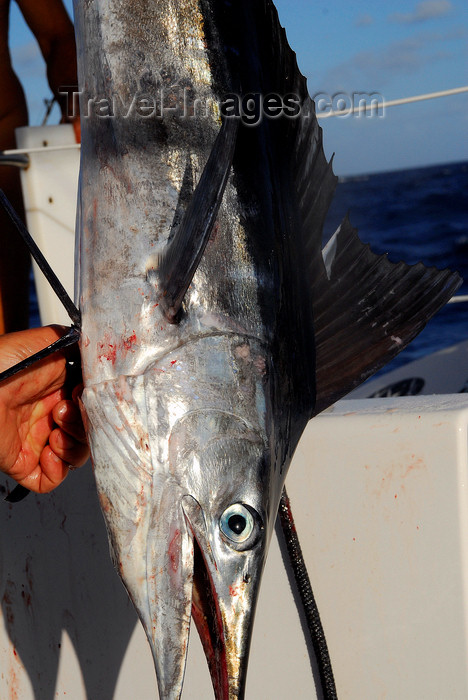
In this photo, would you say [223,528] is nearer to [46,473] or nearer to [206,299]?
[206,299]

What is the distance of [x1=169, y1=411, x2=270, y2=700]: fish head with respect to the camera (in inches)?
49.3

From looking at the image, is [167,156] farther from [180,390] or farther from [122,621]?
[122,621]

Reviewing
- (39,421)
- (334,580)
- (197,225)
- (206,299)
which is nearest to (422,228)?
(334,580)

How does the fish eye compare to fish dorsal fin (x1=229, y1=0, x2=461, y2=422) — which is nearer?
the fish eye

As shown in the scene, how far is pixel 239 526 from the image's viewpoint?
130 centimetres

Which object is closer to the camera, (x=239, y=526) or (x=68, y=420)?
(x=239, y=526)

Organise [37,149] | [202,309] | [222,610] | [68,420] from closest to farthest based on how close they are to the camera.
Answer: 1. [222,610]
2. [202,309]
3. [68,420]
4. [37,149]

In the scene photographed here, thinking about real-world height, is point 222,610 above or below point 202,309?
below

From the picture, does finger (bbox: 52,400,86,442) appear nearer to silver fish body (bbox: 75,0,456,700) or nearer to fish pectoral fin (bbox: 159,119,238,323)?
silver fish body (bbox: 75,0,456,700)

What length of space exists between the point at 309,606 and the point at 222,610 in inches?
19.3

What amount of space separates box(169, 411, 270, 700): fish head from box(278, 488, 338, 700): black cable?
33cm

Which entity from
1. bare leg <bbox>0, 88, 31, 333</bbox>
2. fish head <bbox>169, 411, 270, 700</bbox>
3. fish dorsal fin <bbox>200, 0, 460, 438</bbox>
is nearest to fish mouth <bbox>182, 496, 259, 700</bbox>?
fish head <bbox>169, 411, 270, 700</bbox>

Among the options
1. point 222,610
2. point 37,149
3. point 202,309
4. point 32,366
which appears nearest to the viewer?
point 222,610

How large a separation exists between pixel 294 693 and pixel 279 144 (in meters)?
1.29
